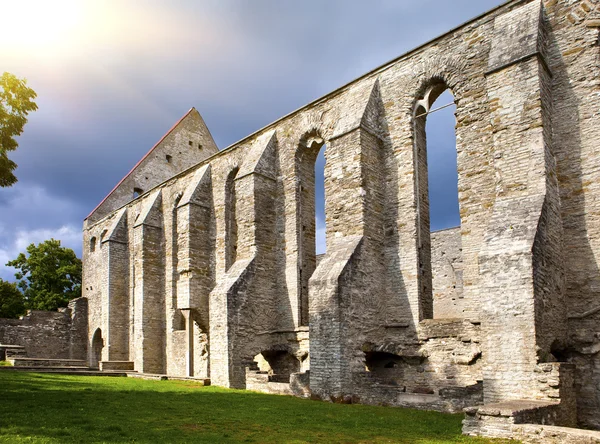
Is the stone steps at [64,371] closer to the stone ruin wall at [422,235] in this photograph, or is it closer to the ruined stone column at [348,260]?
the stone ruin wall at [422,235]

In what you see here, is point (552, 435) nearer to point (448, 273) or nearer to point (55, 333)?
point (448, 273)

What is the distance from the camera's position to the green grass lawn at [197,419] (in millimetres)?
7305

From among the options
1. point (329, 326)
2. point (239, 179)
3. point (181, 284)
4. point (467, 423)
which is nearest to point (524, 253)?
point (467, 423)

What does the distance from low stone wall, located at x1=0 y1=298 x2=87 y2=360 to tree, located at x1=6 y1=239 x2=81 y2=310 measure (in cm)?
757

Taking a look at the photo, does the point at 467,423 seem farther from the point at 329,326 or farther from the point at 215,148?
the point at 215,148

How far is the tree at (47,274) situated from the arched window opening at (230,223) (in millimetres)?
21844

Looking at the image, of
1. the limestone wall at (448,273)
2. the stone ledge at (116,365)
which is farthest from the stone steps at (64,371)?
the limestone wall at (448,273)

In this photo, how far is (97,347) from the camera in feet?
90.7

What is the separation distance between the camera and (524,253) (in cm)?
912

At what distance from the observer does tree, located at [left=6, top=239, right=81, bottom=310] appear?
3631cm

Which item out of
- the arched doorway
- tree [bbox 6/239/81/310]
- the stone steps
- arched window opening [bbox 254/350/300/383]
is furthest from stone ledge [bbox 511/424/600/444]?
tree [bbox 6/239/81/310]

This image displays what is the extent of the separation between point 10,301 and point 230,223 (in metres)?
23.9

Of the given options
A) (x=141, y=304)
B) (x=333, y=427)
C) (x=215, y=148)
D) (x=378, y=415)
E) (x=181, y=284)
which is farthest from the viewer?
(x=215, y=148)

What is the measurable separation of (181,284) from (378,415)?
1098 centimetres
